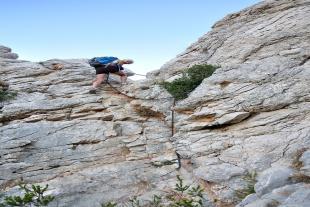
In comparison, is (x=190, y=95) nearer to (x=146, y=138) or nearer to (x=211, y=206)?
(x=146, y=138)

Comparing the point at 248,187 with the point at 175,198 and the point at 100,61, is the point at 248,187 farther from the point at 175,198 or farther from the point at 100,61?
the point at 100,61

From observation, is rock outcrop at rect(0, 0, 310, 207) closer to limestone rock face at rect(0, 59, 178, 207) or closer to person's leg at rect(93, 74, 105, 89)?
limestone rock face at rect(0, 59, 178, 207)

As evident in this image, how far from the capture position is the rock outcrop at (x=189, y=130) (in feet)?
42.4

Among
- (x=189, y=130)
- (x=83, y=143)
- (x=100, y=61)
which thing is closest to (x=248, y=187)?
(x=189, y=130)

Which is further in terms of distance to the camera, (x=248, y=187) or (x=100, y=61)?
(x=100, y=61)

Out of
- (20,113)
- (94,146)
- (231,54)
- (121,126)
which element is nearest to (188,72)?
(231,54)

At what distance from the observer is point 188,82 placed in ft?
63.1

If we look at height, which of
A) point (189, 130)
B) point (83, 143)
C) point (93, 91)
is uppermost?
point (93, 91)

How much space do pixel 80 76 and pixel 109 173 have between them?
9.20 m

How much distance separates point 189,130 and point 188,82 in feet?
12.7

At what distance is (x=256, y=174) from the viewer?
12273 mm

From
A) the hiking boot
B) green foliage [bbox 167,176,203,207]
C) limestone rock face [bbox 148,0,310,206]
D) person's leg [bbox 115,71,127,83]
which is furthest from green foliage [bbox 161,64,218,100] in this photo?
green foliage [bbox 167,176,203,207]

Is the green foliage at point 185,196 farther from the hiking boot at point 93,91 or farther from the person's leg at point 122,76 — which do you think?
the person's leg at point 122,76

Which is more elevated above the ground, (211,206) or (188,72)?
(188,72)
